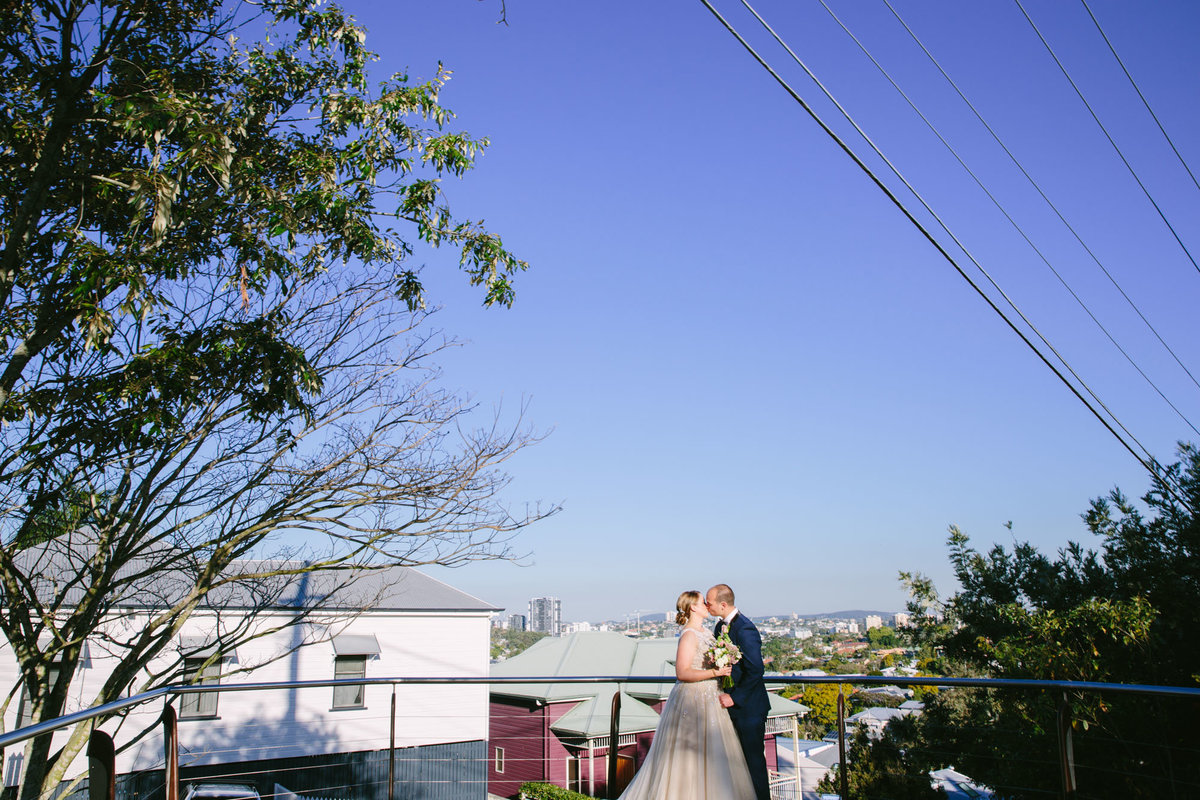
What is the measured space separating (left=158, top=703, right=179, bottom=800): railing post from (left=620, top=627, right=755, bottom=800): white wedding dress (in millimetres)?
2698

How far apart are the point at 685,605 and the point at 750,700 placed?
731 mm

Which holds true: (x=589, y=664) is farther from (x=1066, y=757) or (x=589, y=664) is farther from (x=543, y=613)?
(x=543, y=613)

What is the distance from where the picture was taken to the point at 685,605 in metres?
5.27

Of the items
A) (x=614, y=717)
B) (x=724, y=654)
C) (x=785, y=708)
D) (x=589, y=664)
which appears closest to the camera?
(x=724, y=654)

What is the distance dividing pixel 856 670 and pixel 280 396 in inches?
3203

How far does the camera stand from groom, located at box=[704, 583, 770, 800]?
190 inches

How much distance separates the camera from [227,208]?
6.37 metres

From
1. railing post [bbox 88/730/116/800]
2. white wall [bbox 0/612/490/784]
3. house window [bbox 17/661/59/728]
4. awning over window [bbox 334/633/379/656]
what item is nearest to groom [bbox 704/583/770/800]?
railing post [bbox 88/730/116/800]

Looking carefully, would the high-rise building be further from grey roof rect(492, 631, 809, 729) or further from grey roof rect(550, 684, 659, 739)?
grey roof rect(550, 684, 659, 739)

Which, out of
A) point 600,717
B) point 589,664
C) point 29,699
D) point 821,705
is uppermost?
point 29,699

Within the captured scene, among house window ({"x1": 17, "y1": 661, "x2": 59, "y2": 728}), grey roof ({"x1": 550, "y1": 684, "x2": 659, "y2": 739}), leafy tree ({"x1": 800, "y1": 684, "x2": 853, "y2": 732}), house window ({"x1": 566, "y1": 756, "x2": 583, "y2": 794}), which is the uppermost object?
house window ({"x1": 17, "y1": 661, "x2": 59, "y2": 728})

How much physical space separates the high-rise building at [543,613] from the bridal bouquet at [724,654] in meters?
92.1

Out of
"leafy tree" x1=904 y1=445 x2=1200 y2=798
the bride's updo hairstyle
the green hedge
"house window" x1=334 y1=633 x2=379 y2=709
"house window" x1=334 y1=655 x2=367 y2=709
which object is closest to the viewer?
the bride's updo hairstyle

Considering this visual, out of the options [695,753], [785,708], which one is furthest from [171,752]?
[785,708]
